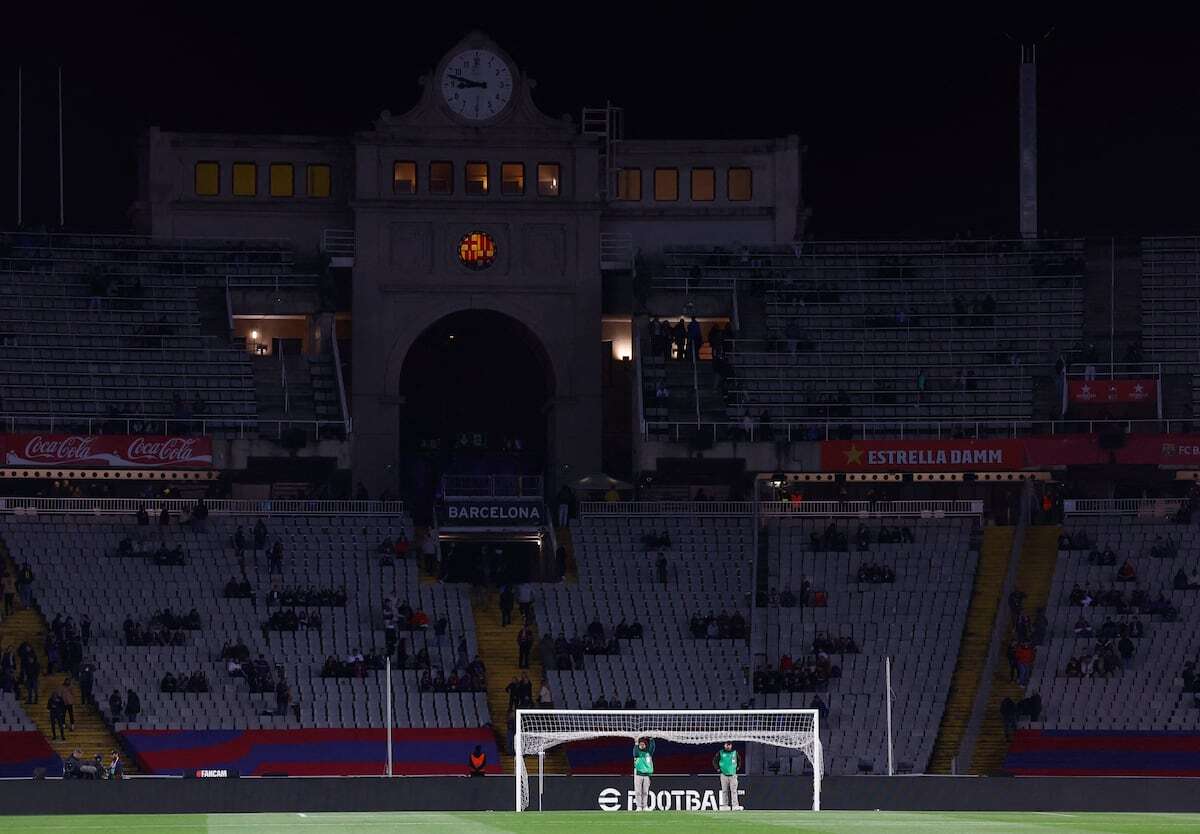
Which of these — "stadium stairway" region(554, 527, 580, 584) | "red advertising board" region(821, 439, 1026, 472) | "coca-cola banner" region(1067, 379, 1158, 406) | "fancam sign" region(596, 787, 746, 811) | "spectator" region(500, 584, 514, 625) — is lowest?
"fancam sign" region(596, 787, 746, 811)

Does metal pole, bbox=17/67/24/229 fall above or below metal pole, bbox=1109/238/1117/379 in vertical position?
above

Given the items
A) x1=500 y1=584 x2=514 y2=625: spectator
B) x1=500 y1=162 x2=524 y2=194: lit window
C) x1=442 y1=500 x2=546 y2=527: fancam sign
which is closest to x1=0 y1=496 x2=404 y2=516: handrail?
x1=442 y1=500 x2=546 y2=527: fancam sign

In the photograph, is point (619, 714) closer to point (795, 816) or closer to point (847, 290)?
point (795, 816)

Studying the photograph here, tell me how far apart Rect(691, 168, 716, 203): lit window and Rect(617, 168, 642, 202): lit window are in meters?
1.74

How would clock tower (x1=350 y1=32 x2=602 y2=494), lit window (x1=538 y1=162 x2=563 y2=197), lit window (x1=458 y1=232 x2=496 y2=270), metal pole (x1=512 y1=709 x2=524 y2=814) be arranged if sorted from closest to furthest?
1. metal pole (x1=512 y1=709 x2=524 y2=814)
2. clock tower (x1=350 y1=32 x2=602 y2=494)
3. lit window (x1=458 y1=232 x2=496 y2=270)
4. lit window (x1=538 y1=162 x2=563 y2=197)

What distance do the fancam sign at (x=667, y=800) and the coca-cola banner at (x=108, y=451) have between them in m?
25.8

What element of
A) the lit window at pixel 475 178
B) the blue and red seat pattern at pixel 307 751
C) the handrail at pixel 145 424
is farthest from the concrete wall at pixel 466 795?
the lit window at pixel 475 178

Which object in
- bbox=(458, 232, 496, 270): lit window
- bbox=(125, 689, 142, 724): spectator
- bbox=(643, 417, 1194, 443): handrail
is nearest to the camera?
bbox=(125, 689, 142, 724): spectator

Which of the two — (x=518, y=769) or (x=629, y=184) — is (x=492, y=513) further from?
(x=518, y=769)

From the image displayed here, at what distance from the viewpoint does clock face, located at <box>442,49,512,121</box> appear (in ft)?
275

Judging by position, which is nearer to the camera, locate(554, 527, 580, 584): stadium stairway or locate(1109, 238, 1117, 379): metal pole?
locate(554, 527, 580, 584): stadium stairway

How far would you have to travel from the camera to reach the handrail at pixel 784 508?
261 ft

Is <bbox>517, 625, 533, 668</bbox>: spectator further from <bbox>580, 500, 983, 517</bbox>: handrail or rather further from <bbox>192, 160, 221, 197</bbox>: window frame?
<bbox>192, 160, 221, 197</bbox>: window frame

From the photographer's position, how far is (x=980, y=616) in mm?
74250
